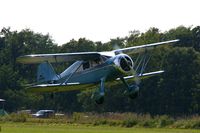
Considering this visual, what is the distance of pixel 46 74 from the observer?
41969mm

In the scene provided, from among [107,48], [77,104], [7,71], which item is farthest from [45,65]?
[107,48]

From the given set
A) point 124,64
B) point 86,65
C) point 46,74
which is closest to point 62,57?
point 86,65

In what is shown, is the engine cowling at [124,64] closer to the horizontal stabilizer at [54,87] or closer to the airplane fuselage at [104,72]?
the airplane fuselage at [104,72]

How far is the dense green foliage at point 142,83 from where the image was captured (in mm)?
84062

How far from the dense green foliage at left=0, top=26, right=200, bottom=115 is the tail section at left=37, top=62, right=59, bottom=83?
3303cm

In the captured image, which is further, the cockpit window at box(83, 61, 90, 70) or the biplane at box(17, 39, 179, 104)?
the cockpit window at box(83, 61, 90, 70)

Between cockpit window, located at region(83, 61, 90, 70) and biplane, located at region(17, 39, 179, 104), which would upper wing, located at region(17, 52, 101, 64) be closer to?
biplane, located at region(17, 39, 179, 104)

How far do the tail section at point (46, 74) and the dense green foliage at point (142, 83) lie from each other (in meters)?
33.0

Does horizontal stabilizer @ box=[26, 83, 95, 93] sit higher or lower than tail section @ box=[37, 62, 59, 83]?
lower

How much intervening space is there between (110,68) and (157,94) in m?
48.8

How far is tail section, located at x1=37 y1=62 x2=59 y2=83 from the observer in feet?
136

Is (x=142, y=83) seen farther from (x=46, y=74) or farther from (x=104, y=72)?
(x=104, y=72)

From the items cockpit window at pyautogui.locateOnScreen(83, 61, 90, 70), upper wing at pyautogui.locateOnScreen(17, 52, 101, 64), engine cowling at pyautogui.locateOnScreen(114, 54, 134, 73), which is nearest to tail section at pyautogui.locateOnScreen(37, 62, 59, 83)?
upper wing at pyautogui.locateOnScreen(17, 52, 101, 64)

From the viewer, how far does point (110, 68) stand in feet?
118
